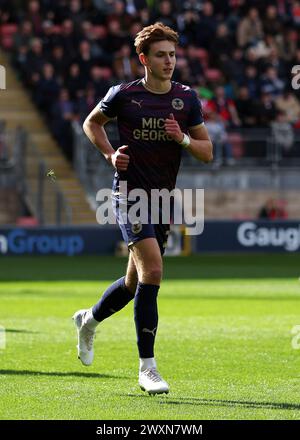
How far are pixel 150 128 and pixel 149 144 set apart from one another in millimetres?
116

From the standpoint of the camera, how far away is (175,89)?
9.60 metres

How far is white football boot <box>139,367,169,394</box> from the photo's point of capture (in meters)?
8.86

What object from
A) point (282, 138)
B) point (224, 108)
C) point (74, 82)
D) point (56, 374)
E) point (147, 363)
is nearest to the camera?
point (147, 363)

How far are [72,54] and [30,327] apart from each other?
17.6 metres

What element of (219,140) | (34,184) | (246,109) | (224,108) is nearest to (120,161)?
(219,140)

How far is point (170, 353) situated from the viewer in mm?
11719

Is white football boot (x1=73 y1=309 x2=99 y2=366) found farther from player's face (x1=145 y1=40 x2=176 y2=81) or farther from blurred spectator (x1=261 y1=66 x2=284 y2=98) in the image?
blurred spectator (x1=261 y1=66 x2=284 y2=98)

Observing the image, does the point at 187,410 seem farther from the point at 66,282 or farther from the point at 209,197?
the point at 209,197

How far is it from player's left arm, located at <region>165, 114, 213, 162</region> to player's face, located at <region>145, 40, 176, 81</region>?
1.06 feet

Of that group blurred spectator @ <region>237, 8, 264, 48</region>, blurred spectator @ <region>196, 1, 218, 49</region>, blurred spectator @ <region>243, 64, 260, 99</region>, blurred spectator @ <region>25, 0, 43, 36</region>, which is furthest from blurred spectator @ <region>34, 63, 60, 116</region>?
blurred spectator @ <region>237, 8, 264, 48</region>

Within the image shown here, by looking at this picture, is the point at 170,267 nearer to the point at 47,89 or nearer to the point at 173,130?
the point at 47,89

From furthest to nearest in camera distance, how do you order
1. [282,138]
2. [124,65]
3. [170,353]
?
[124,65], [282,138], [170,353]

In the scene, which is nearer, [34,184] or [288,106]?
[34,184]

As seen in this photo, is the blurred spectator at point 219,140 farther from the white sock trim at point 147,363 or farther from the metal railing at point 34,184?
the white sock trim at point 147,363
